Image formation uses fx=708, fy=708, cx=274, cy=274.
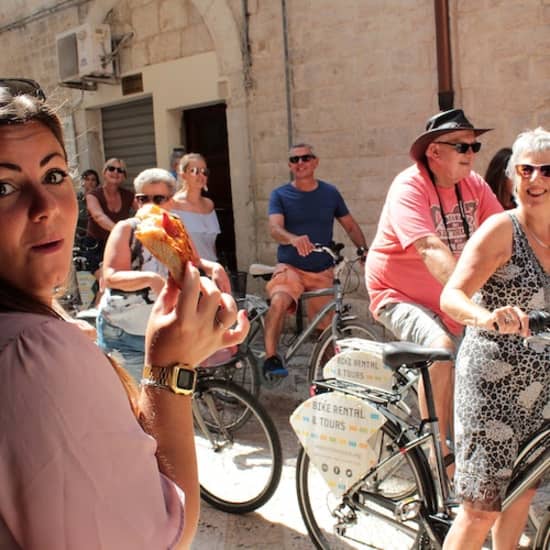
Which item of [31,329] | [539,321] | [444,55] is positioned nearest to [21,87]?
[31,329]

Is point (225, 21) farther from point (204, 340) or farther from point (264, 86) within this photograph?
point (204, 340)

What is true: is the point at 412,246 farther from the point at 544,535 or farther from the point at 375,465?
the point at 544,535

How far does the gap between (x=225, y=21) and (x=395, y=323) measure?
5.64 meters

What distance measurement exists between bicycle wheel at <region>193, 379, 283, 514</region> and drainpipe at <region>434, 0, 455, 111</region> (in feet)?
12.1

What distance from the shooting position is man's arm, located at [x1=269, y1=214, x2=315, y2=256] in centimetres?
515

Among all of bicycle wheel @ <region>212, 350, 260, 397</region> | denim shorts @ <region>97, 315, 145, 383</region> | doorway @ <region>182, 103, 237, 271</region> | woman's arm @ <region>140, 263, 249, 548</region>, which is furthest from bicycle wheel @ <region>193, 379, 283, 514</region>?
doorway @ <region>182, 103, 237, 271</region>

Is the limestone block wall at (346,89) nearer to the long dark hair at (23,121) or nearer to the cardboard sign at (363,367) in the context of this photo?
the cardboard sign at (363,367)

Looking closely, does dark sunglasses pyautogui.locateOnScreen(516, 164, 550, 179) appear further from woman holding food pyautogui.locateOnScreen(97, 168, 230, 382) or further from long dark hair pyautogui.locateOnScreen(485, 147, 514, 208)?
long dark hair pyautogui.locateOnScreen(485, 147, 514, 208)

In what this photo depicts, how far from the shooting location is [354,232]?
5723 millimetres

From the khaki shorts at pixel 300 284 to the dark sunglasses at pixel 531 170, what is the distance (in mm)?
3037

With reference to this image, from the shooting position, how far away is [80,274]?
7.79 metres

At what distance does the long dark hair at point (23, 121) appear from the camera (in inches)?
40.2

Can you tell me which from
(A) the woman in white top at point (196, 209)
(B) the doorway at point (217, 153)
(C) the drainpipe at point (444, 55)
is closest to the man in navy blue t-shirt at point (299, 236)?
(A) the woman in white top at point (196, 209)

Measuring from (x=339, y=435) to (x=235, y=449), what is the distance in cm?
137
